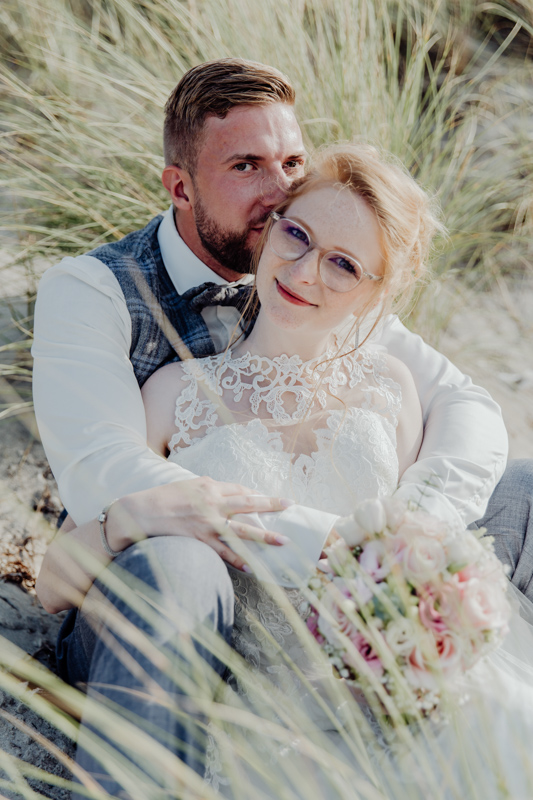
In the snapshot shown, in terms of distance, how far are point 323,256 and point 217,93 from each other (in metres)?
0.96

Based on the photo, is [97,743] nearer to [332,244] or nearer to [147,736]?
[147,736]

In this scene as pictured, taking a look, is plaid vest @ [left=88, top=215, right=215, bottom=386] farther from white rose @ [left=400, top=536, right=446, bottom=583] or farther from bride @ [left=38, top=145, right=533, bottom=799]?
white rose @ [left=400, top=536, right=446, bottom=583]

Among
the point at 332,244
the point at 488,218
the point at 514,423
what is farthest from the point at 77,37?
the point at 514,423

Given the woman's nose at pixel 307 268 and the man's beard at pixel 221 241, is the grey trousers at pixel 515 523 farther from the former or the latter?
the man's beard at pixel 221 241

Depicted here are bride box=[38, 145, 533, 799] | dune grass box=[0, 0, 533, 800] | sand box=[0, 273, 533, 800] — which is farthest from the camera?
dune grass box=[0, 0, 533, 800]

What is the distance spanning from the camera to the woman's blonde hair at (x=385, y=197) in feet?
6.82

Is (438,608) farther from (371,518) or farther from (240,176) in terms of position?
(240,176)

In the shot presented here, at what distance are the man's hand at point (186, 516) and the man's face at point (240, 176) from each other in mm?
1193

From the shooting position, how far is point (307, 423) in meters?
2.22

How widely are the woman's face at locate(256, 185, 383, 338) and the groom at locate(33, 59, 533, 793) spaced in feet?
1.26

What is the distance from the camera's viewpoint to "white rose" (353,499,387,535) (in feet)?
4.94

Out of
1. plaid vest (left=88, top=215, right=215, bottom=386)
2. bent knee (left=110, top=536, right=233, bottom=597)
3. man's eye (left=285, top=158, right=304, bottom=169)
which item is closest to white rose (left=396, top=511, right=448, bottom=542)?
bent knee (left=110, top=536, right=233, bottom=597)

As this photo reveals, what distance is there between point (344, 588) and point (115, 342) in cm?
117

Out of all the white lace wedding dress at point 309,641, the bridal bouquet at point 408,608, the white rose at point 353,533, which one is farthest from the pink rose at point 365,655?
the white rose at point 353,533
